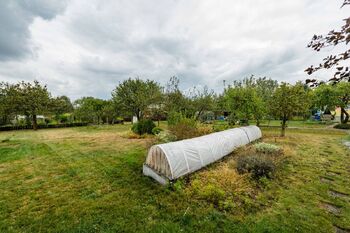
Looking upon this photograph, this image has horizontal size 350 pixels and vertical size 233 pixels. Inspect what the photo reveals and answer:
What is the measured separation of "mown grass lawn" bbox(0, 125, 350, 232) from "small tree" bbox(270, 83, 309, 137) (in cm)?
677

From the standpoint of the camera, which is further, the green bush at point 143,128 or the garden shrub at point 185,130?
the green bush at point 143,128

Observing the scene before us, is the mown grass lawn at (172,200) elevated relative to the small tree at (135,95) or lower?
lower

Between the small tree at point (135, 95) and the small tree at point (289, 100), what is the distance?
47.5 ft

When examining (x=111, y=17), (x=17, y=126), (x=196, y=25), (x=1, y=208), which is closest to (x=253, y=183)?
(x=1, y=208)

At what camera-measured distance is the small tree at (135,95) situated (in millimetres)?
23750

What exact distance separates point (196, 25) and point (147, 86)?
15.5m

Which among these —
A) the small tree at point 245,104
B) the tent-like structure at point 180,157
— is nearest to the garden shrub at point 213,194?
the tent-like structure at point 180,157

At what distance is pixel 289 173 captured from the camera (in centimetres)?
711

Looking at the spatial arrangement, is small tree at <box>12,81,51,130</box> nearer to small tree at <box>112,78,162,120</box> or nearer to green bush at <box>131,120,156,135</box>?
small tree at <box>112,78,162,120</box>


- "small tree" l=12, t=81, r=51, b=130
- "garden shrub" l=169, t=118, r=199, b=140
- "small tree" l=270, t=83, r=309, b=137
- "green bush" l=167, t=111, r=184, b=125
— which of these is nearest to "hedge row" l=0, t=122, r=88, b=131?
"small tree" l=12, t=81, r=51, b=130

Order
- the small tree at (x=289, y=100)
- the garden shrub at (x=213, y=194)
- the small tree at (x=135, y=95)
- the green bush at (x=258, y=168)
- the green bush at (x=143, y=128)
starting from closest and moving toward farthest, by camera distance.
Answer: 1. the garden shrub at (x=213, y=194)
2. the green bush at (x=258, y=168)
3. the small tree at (x=289, y=100)
4. the green bush at (x=143, y=128)
5. the small tree at (x=135, y=95)

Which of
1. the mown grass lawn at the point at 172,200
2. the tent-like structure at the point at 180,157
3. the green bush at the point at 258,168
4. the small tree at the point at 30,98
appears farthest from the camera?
the small tree at the point at 30,98

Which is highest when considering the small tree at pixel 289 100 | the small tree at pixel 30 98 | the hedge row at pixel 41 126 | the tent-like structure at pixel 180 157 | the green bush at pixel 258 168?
the small tree at pixel 30 98

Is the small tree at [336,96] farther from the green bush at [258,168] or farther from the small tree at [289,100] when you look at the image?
the green bush at [258,168]
